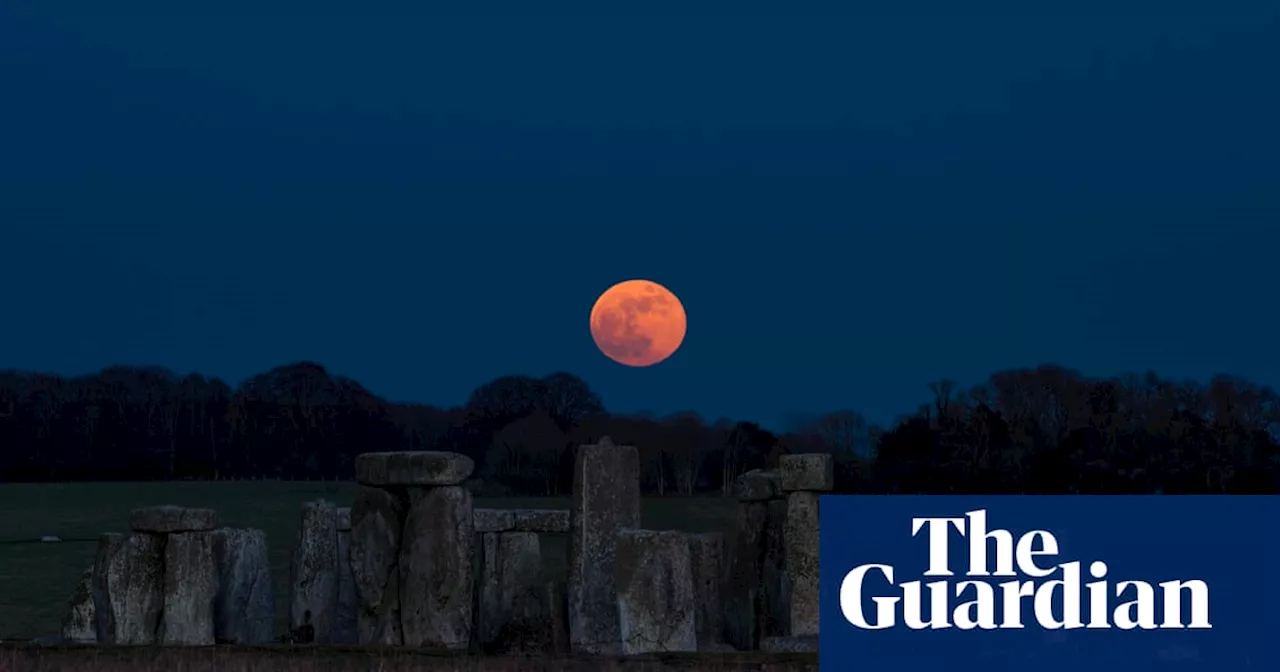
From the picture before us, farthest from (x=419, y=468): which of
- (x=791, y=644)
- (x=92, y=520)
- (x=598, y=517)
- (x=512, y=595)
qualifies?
(x=92, y=520)

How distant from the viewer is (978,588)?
45.6 feet

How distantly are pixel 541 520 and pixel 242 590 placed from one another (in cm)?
467

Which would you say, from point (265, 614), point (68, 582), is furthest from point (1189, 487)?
Answer: point (265, 614)

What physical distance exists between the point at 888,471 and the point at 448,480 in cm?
3178

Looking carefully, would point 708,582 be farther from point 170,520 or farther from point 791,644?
point 170,520

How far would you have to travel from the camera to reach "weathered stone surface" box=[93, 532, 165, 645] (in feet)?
62.4


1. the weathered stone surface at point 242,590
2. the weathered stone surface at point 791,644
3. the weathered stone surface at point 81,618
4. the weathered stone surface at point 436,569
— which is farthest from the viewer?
the weathered stone surface at point 81,618

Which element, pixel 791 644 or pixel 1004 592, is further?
pixel 791 644

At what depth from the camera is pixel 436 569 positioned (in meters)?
18.4

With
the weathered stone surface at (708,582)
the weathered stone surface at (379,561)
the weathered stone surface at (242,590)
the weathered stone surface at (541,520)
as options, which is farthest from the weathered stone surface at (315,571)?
the weathered stone surface at (708,582)

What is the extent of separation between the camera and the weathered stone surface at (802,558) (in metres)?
20.2

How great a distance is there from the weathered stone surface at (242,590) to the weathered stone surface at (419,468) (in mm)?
2350

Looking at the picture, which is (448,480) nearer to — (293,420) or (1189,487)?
(1189,487)

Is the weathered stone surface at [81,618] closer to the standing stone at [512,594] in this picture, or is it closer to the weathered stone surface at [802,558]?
the standing stone at [512,594]
